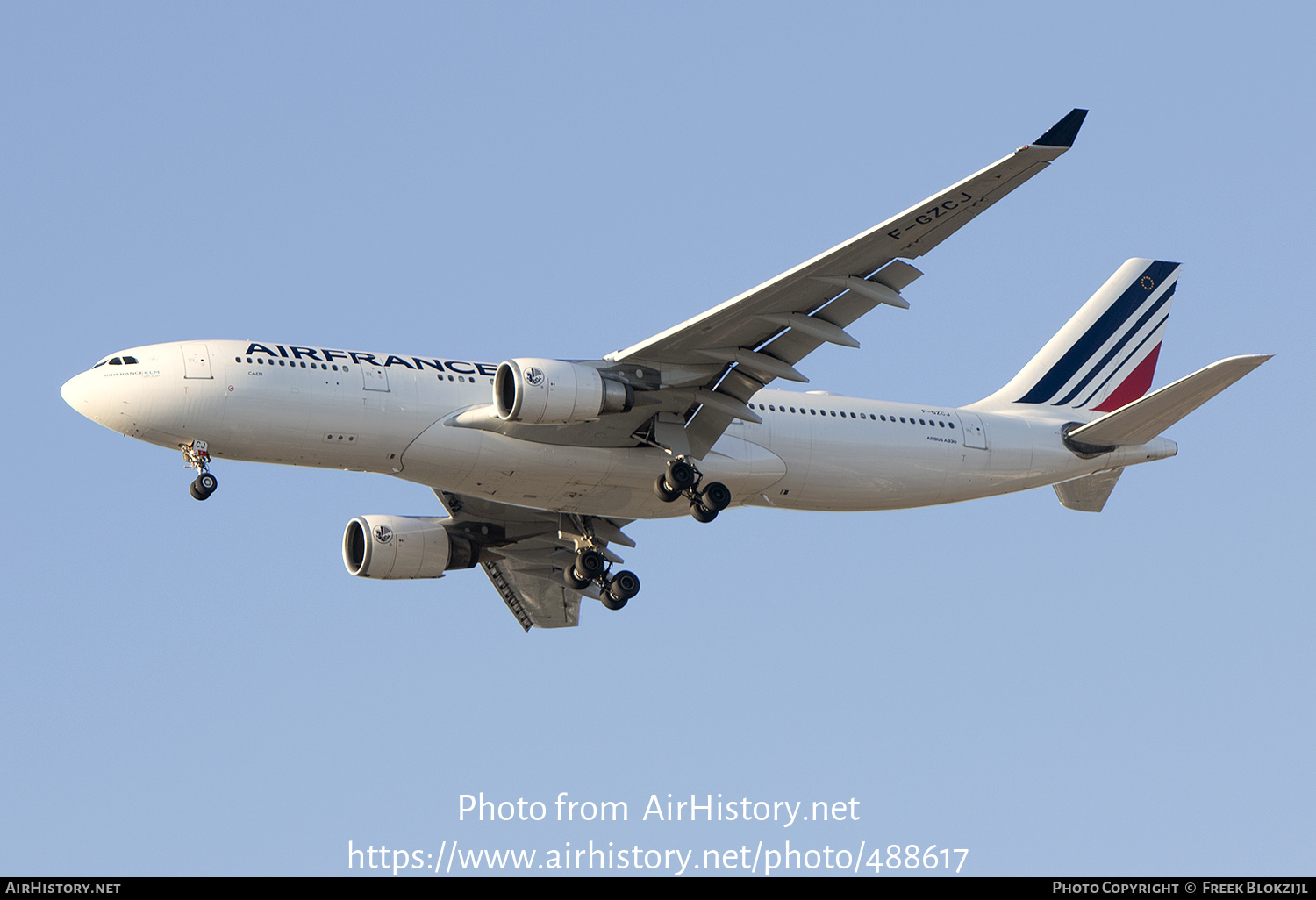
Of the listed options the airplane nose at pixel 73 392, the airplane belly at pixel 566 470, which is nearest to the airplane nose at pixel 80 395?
the airplane nose at pixel 73 392

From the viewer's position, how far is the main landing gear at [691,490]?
32094mm

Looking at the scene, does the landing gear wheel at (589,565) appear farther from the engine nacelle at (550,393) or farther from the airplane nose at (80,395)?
the airplane nose at (80,395)

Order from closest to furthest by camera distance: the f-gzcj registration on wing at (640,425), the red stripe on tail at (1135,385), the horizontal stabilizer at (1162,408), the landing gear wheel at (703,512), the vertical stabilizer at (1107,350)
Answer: the f-gzcj registration on wing at (640,425) → the horizontal stabilizer at (1162,408) → the landing gear wheel at (703,512) → the vertical stabilizer at (1107,350) → the red stripe on tail at (1135,385)

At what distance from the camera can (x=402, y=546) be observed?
36.6 metres

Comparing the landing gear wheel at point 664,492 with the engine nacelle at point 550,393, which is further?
the landing gear wheel at point 664,492

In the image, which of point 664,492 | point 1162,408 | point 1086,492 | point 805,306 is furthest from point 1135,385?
point 664,492

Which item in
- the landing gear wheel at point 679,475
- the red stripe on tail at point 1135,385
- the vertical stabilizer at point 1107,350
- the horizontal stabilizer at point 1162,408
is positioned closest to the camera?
the horizontal stabilizer at point 1162,408

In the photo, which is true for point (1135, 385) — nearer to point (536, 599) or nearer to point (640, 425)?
point (640, 425)

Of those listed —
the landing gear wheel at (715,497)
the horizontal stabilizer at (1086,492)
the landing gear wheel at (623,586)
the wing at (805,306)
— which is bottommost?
the landing gear wheel at (623,586)

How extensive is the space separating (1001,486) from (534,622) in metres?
12.0

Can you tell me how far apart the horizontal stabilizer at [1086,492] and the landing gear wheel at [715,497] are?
31.5 ft

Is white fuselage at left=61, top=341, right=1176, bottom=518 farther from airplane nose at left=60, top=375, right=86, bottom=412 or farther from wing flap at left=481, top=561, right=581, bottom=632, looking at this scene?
wing flap at left=481, top=561, right=581, bottom=632
